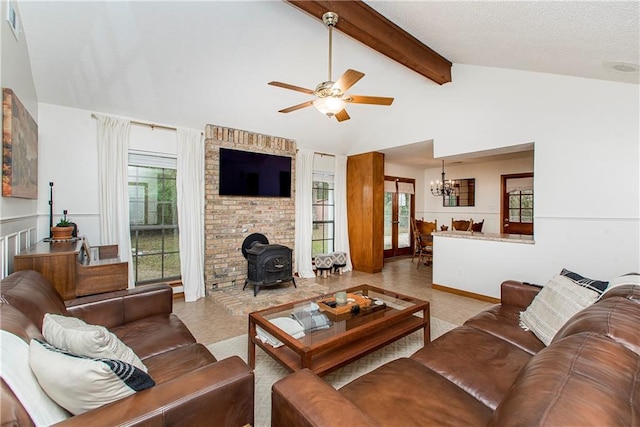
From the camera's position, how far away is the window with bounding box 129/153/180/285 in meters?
3.79

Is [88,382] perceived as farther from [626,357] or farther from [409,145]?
[409,145]

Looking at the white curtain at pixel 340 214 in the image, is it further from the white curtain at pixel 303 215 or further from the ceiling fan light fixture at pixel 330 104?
the ceiling fan light fixture at pixel 330 104

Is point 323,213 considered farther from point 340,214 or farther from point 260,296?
point 260,296

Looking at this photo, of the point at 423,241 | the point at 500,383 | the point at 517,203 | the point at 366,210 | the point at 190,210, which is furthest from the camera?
the point at 517,203

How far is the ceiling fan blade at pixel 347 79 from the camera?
7.24 feet

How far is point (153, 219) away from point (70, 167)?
1.08m

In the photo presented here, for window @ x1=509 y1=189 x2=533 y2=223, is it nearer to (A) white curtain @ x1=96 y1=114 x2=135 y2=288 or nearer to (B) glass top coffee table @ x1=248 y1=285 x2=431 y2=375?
(B) glass top coffee table @ x1=248 y1=285 x2=431 y2=375

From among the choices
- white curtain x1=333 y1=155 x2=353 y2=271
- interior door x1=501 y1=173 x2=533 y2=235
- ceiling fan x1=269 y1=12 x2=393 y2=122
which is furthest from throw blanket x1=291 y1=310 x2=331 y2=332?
interior door x1=501 y1=173 x2=533 y2=235

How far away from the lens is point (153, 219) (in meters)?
3.95

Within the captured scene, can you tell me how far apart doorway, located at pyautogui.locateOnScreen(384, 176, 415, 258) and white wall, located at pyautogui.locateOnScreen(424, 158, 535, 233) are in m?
0.82

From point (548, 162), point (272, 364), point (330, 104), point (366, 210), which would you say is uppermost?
point (330, 104)

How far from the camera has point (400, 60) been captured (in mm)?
3275

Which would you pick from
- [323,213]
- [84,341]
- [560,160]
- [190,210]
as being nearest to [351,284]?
[323,213]

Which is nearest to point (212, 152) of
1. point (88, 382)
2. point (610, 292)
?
point (88, 382)
